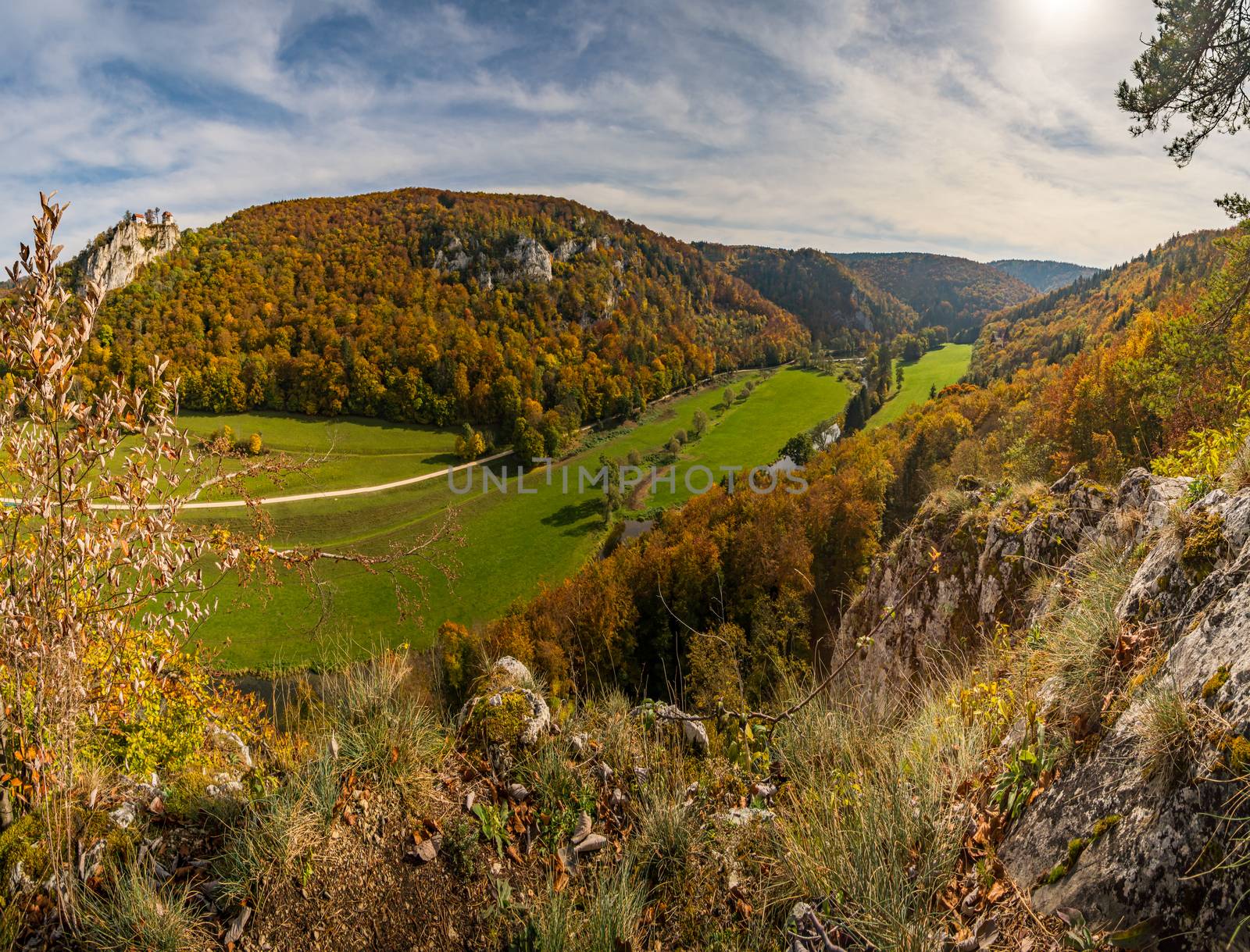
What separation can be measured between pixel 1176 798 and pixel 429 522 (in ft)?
195

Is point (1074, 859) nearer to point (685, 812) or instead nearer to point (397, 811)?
point (685, 812)

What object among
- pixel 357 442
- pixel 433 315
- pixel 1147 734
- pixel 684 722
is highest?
pixel 433 315

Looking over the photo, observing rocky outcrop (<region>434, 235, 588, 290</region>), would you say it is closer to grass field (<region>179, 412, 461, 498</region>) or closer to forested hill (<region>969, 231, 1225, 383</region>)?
grass field (<region>179, 412, 461, 498</region>)

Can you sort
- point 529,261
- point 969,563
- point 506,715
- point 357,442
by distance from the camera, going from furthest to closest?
point 529,261, point 357,442, point 969,563, point 506,715

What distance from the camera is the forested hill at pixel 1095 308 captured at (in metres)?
79.5

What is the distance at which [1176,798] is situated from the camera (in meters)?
2.76

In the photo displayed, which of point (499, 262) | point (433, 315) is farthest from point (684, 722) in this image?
point (499, 262)

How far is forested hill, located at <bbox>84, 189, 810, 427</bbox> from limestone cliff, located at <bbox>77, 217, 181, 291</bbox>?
191 cm

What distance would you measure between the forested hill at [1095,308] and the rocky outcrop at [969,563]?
6655 centimetres

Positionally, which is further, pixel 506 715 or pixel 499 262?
pixel 499 262

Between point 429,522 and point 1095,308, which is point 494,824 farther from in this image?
point 1095,308

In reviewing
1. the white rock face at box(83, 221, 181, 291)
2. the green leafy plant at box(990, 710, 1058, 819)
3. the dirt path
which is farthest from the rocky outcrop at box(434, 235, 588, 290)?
the green leafy plant at box(990, 710, 1058, 819)

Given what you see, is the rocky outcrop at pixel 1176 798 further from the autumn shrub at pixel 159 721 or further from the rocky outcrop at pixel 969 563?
the autumn shrub at pixel 159 721

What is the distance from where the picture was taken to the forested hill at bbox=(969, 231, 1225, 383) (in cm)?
A: 7950
